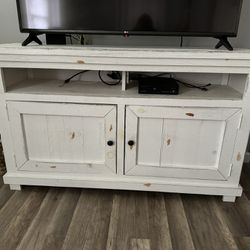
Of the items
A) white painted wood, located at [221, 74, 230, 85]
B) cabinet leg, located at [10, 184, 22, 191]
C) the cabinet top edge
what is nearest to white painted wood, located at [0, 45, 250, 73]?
the cabinet top edge

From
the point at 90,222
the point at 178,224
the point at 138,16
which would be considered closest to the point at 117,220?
the point at 90,222

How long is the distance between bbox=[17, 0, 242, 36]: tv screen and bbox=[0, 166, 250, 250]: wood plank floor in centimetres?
86

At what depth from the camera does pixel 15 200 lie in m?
1.24

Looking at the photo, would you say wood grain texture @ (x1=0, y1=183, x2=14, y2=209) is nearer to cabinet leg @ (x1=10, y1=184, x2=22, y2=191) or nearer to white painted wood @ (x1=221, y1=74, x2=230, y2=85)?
cabinet leg @ (x1=10, y1=184, x2=22, y2=191)

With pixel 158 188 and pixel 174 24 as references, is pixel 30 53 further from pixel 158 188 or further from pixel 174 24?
pixel 158 188

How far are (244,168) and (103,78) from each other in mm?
1105

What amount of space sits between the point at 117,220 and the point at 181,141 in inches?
19.4

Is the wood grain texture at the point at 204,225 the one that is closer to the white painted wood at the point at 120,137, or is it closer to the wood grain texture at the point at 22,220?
the white painted wood at the point at 120,137

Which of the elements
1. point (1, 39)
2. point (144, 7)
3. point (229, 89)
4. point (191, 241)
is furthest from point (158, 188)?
point (1, 39)

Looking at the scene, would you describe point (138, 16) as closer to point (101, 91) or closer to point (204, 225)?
point (101, 91)

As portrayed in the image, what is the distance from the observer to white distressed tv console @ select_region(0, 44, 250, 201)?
1031 mm

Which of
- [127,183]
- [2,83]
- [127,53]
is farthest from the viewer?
[127,183]

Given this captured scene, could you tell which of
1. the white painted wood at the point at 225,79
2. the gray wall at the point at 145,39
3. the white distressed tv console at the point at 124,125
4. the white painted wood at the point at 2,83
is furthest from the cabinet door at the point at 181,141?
the white painted wood at the point at 2,83

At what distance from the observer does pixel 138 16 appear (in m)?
1.10
